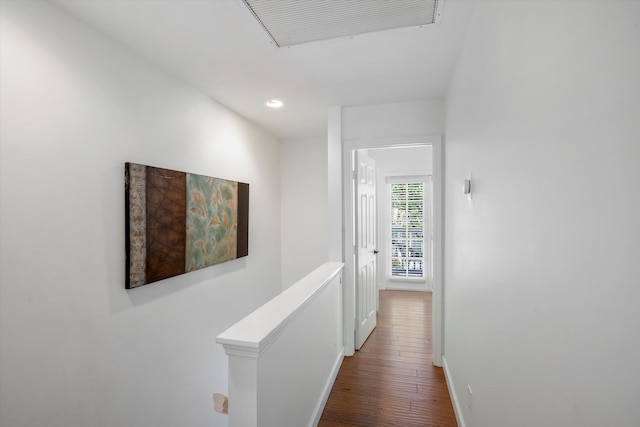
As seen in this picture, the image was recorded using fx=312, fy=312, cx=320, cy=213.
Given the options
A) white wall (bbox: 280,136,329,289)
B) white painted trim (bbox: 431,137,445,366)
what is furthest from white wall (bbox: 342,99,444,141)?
white wall (bbox: 280,136,329,289)

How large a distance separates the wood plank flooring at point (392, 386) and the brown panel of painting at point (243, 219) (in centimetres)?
152

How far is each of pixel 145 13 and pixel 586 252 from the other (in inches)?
80.6

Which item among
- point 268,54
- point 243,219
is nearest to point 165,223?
point 243,219

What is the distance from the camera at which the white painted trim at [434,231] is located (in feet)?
9.45

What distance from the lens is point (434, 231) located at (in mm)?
2930

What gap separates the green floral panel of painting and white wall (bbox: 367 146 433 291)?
9.96 feet

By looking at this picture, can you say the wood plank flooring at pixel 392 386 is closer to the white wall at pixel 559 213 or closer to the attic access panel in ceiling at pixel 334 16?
the white wall at pixel 559 213

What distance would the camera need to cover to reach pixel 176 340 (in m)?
2.35

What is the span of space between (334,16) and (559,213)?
4.62 ft

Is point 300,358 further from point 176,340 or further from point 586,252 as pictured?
point 586,252

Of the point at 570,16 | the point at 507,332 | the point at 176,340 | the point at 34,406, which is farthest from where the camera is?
the point at 176,340

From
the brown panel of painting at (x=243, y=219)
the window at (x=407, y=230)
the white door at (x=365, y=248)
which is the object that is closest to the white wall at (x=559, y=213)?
the white door at (x=365, y=248)

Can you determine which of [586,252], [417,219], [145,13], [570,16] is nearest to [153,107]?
[145,13]

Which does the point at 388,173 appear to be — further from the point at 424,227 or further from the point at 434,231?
the point at 434,231
